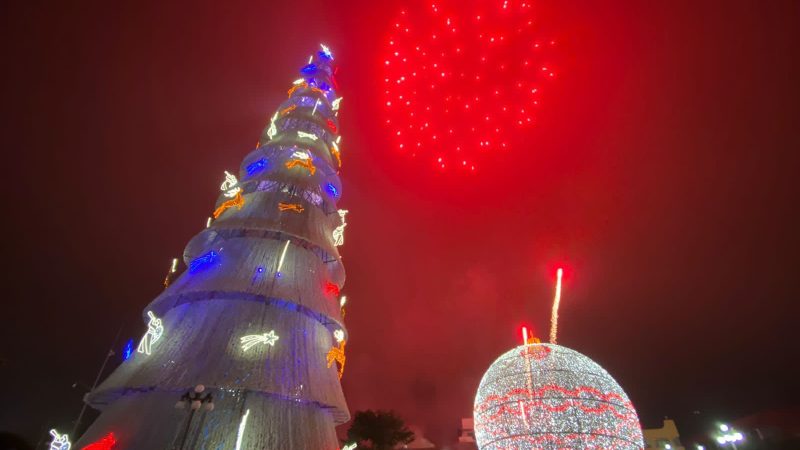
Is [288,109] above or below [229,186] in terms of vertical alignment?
above

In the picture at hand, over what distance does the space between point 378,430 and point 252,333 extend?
103 feet

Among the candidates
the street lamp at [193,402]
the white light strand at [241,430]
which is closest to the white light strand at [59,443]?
the street lamp at [193,402]

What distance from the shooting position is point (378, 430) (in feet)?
130

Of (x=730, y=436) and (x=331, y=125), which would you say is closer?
(x=331, y=125)

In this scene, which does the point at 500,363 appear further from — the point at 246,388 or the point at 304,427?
A: the point at 246,388

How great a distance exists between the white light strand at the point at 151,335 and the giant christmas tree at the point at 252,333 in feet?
0.16

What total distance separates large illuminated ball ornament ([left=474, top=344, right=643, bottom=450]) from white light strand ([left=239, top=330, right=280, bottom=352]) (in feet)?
24.6

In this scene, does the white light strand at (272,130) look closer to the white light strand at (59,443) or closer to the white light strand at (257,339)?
the white light strand at (257,339)

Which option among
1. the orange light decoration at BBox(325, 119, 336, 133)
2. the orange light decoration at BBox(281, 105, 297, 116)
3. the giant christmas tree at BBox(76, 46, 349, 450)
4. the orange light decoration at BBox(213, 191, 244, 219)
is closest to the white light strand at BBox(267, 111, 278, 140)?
the orange light decoration at BBox(281, 105, 297, 116)

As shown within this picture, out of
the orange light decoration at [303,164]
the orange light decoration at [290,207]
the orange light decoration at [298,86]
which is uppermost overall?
the orange light decoration at [298,86]

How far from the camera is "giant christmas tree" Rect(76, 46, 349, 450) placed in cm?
1152

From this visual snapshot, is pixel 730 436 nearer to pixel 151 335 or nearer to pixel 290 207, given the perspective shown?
pixel 290 207

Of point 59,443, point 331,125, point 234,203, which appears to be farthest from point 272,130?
point 59,443

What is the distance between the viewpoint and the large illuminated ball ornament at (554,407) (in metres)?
11.7
